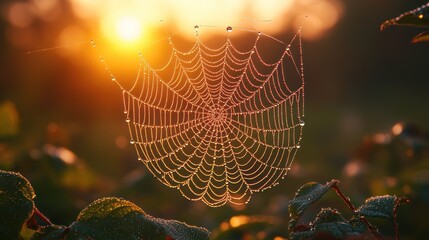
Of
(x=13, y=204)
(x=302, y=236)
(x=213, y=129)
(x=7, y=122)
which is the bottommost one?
(x=302, y=236)

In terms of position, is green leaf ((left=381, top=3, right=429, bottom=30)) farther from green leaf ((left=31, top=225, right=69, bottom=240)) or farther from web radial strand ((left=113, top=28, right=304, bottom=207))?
green leaf ((left=31, top=225, right=69, bottom=240))

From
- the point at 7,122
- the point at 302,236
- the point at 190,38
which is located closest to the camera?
the point at 302,236

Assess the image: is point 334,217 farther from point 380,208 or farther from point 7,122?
point 7,122

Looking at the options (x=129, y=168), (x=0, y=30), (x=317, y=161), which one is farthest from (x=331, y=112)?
(x=129, y=168)

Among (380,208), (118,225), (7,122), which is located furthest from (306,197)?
(7,122)

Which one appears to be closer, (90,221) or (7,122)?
(90,221)

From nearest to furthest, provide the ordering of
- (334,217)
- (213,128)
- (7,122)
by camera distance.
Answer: (334,217) < (7,122) < (213,128)

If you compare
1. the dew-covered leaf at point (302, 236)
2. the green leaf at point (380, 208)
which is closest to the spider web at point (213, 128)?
the green leaf at point (380, 208)

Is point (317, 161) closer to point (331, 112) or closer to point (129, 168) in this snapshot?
point (129, 168)
